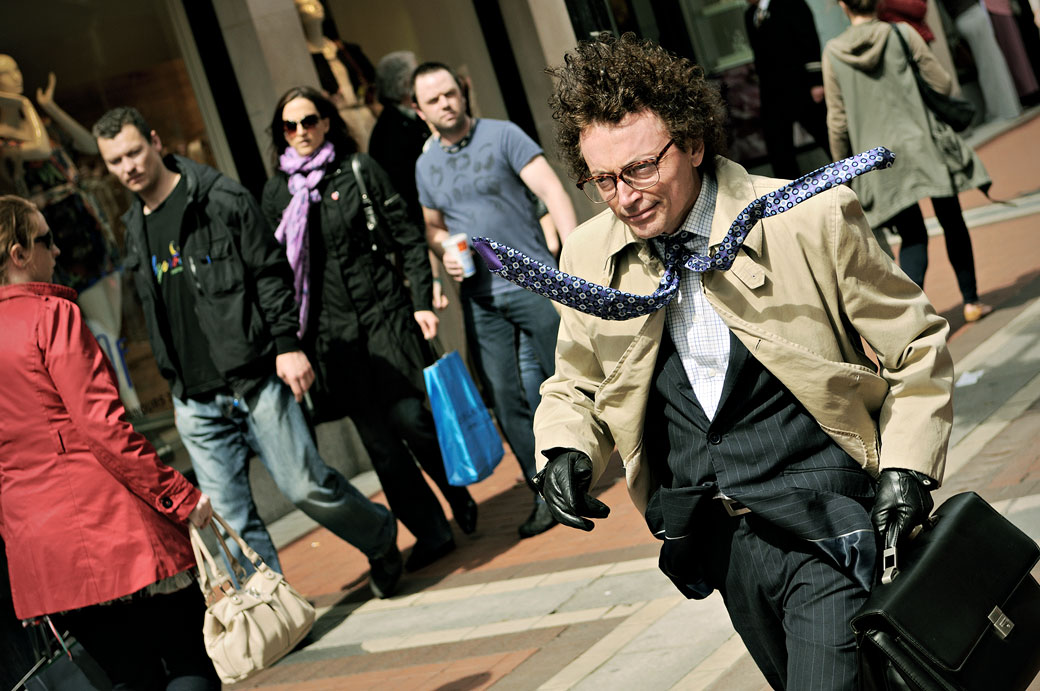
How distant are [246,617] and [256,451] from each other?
1.86 metres

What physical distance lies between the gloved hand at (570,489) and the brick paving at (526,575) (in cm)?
155

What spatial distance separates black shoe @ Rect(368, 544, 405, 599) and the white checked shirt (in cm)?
380

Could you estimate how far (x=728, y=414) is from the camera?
2.64 meters

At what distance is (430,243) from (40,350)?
3.12 metres

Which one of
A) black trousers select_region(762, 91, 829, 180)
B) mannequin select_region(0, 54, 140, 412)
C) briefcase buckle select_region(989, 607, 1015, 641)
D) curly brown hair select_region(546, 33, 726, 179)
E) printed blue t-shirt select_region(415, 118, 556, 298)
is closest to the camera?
briefcase buckle select_region(989, 607, 1015, 641)

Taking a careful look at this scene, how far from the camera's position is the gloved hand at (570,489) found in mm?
2672

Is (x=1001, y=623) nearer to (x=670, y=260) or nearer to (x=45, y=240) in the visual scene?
(x=670, y=260)

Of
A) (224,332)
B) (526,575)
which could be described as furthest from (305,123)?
(526,575)

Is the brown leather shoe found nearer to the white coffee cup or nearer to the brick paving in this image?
the brick paving

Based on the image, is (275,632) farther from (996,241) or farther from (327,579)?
(996,241)

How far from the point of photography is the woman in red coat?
12.8 ft

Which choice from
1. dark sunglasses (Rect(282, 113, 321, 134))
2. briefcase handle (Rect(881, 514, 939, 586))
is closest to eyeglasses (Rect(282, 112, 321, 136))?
dark sunglasses (Rect(282, 113, 321, 134))

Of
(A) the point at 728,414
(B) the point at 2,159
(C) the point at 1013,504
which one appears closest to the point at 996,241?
(C) the point at 1013,504

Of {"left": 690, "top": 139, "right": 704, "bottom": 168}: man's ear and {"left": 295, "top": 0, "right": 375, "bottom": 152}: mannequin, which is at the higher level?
{"left": 295, "top": 0, "right": 375, "bottom": 152}: mannequin
